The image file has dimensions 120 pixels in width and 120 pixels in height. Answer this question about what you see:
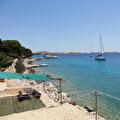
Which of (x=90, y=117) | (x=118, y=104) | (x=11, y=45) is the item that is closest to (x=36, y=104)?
(x=90, y=117)

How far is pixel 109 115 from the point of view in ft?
60.2

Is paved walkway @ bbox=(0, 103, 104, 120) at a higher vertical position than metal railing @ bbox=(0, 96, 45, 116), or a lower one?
higher

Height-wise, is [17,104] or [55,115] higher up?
[55,115]

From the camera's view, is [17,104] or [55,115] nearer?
[55,115]

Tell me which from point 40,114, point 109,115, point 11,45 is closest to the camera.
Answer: point 40,114

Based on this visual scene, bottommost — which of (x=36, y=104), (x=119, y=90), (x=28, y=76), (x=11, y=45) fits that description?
(x=119, y=90)

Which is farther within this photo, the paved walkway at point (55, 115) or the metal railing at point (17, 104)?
the metal railing at point (17, 104)

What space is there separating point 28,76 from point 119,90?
16.4m

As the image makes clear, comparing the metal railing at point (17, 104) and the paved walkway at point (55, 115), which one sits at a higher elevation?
the paved walkway at point (55, 115)

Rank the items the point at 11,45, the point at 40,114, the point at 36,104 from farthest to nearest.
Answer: the point at 11,45 → the point at 36,104 → the point at 40,114

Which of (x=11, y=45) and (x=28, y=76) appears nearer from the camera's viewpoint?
(x=28, y=76)

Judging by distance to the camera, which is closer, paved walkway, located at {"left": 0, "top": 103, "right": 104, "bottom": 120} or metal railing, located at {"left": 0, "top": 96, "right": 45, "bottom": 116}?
paved walkway, located at {"left": 0, "top": 103, "right": 104, "bottom": 120}

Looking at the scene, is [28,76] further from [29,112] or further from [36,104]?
[29,112]

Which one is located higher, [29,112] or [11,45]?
[11,45]
